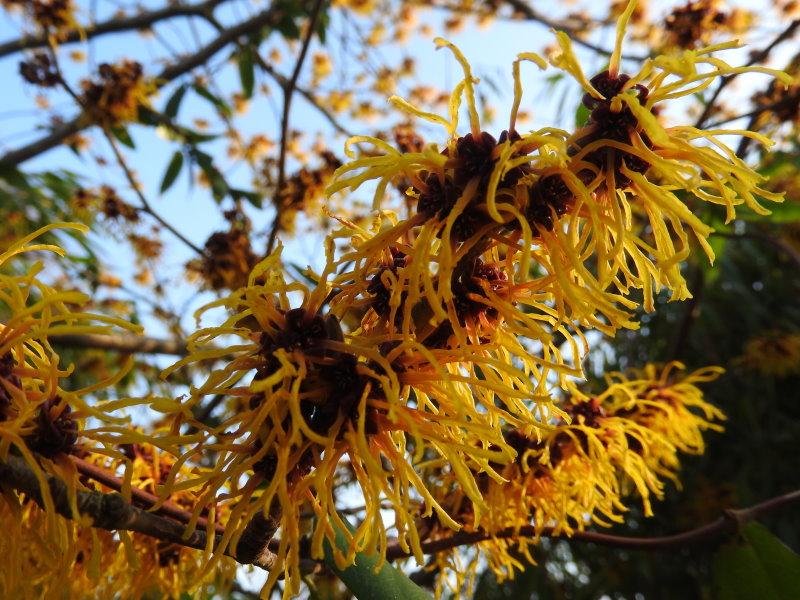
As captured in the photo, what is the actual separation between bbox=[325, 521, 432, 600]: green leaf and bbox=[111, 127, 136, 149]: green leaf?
1.59m

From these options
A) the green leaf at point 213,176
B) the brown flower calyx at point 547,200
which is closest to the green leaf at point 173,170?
the green leaf at point 213,176

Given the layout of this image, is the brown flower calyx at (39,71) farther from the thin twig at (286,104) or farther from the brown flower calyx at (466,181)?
the brown flower calyx at (466,181)

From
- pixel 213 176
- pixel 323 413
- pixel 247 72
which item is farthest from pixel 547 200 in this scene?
pixel 247 72

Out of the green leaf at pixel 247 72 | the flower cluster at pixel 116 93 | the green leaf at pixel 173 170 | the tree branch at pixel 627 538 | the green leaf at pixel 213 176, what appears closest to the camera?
the tree branch at pixel 627 538

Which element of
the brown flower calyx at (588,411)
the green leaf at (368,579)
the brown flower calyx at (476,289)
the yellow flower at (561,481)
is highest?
the brown flower calyx at (588,411)

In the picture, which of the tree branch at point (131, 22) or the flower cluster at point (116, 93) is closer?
the flower cluster at point (116, 93)

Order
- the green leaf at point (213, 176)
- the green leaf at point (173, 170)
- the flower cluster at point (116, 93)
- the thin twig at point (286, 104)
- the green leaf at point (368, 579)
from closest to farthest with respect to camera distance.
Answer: the green leaf at point (368, 579)
the thin twig at point (286, 104)
the green leaf at point (213, 176)
the flower cluster at point (116, 93)
the green leaf at point (173, 170)

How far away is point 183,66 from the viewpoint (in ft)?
9.11

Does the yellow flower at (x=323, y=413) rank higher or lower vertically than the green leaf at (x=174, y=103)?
lower

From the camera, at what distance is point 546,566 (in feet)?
7.95

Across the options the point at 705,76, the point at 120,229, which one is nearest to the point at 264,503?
the point at 705,76

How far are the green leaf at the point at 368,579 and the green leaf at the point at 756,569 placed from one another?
0.51 metres

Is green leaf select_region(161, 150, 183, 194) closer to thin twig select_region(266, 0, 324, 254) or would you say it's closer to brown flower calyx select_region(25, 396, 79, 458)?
thin twig select_region(266, 0, 324, 254)

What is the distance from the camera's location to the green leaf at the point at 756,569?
0.88 metres
